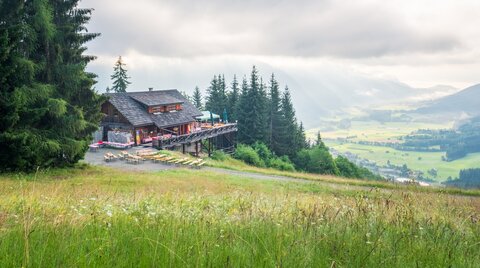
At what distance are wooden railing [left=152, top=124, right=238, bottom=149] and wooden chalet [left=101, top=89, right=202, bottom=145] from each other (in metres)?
1.83

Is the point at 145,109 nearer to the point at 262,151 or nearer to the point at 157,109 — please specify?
the point at 157,109

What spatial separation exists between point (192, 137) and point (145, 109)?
746 centimetres

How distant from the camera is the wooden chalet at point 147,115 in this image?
46656mm

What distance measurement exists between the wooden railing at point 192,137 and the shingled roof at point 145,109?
352 centimetres

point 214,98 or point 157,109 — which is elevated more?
point 214,98

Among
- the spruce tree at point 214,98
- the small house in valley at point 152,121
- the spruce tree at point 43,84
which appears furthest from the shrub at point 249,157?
the spruce tree at point 43,84

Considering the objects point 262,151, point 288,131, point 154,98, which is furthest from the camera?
point 288,131

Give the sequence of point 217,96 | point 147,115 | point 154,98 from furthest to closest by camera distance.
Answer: point 217,96, point 154,98, point 147,115

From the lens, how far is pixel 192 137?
50188 millimetres

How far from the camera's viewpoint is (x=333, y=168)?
59.6 meters

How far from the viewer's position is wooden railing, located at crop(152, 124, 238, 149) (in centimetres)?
4441

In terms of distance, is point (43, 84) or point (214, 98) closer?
point (43, 84)

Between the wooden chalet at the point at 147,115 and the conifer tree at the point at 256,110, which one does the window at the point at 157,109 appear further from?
the conifer tree at the point at 256,110

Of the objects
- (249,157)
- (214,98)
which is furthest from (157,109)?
(214,98)
